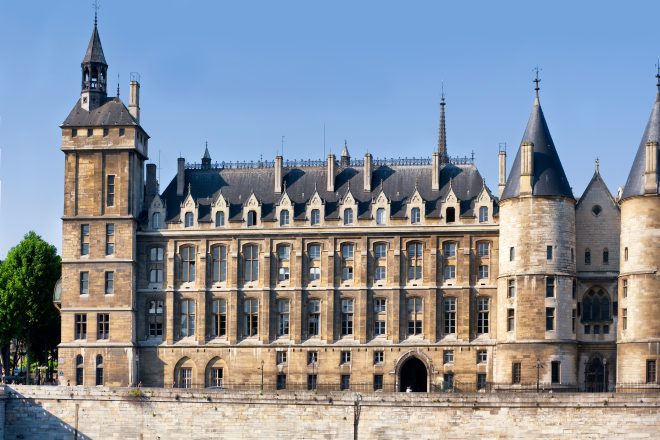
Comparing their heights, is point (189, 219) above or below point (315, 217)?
below

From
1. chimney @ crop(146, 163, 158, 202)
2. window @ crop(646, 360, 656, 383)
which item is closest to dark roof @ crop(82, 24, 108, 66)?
chimney @ crop(146, 163, 158, 202)

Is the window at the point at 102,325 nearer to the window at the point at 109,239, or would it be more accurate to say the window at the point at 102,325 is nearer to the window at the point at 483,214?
the window at the point at 109,239

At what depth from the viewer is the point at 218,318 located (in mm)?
94312

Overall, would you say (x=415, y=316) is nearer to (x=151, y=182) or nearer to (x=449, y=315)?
(x=449, y=315)

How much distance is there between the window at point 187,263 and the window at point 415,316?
16693 mm

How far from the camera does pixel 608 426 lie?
253 ft

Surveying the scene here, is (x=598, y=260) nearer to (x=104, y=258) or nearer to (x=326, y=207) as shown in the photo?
(x=326, y=207)

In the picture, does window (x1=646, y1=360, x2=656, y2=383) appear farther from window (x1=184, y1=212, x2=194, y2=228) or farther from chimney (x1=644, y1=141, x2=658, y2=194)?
window (x1=184, y1=212, x2=194, y2=228)

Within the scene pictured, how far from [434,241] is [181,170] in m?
20.8

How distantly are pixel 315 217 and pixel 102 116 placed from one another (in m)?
18.2

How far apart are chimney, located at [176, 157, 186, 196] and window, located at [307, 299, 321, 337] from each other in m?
13.8

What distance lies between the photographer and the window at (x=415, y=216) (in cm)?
9300

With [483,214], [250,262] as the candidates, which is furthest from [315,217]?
[483,214]

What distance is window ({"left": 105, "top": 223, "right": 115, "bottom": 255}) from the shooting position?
310ft
